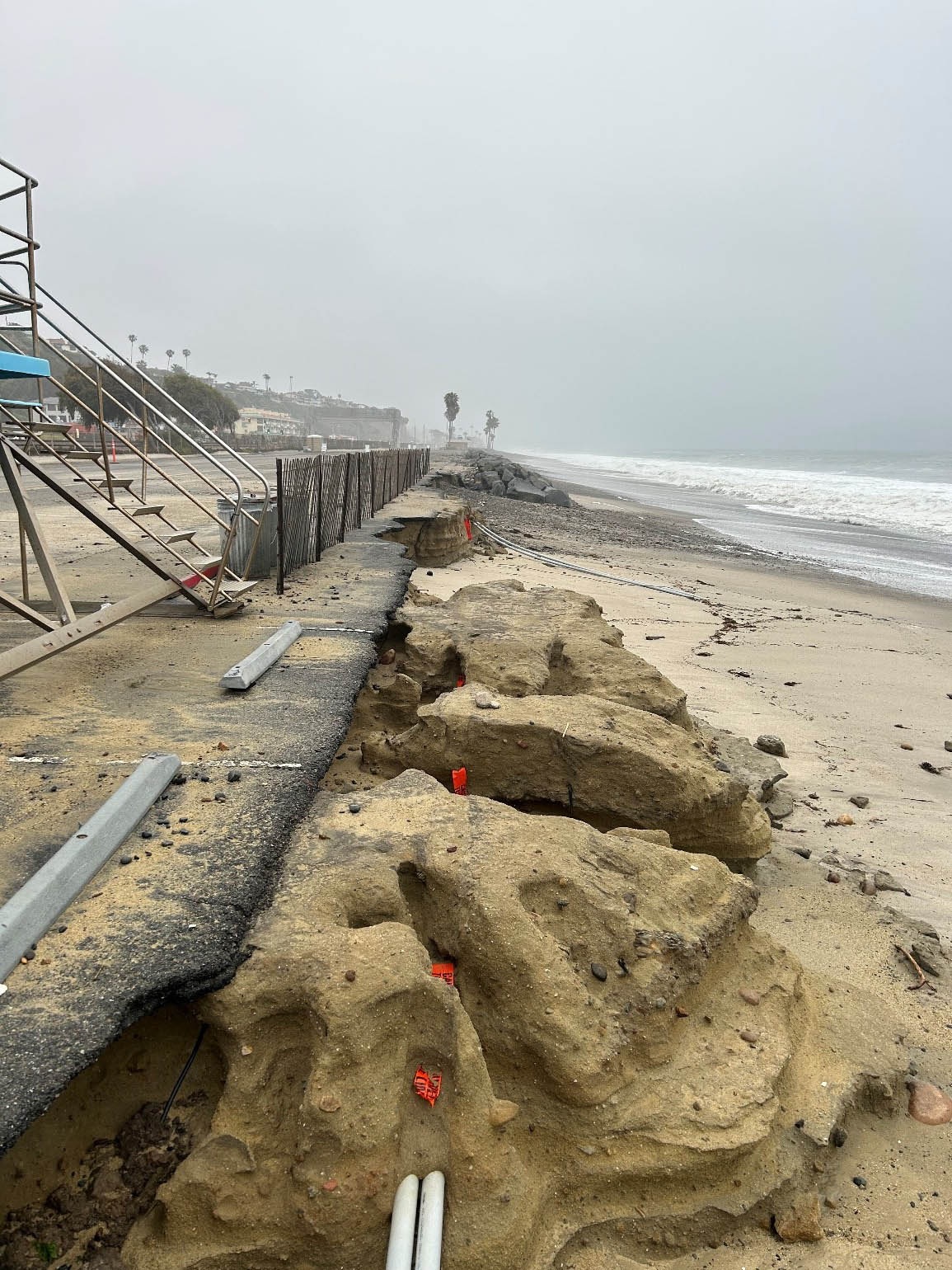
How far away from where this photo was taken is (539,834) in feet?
10.1

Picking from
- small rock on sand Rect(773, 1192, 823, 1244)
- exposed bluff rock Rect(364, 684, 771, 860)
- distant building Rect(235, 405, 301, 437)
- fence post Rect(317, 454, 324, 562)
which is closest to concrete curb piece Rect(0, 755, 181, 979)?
exposed bluff rock Rect(364, 684, 771, 860)

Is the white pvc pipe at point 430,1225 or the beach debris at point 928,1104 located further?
the beach debris at point 928,1104

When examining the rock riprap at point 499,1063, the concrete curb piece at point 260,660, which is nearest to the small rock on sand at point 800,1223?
the rock riprap at point 499,1063

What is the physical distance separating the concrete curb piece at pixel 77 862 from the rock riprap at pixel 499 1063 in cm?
55

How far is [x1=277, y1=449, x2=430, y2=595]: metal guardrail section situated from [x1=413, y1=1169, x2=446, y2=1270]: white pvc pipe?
538 centimetres

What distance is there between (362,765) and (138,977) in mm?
2138

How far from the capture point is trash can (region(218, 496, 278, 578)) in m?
7.21

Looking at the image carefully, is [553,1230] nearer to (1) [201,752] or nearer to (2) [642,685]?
(1) [201,752]

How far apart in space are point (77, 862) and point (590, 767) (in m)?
2.32

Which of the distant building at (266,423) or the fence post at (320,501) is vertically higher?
the distant building at (266,423)

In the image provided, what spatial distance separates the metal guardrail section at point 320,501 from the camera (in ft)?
25.3

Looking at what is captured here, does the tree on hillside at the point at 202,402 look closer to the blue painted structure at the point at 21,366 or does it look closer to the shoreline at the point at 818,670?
the shoreline at the point at 818,670

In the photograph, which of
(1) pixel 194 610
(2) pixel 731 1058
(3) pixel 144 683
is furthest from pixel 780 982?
(1) pixel 194 610

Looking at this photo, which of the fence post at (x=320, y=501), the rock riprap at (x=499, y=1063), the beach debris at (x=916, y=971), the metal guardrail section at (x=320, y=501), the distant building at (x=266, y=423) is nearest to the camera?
the rock riprap at (x=499, y=1063)
